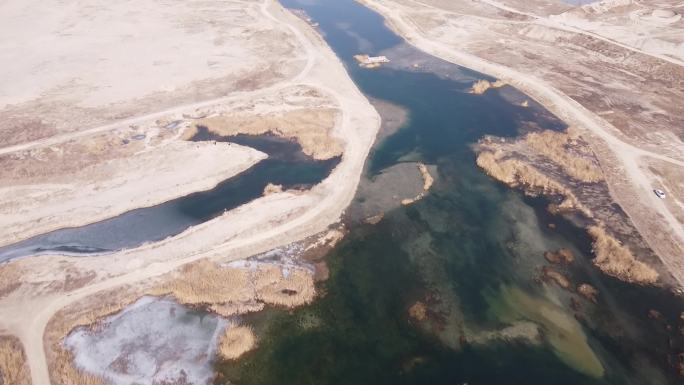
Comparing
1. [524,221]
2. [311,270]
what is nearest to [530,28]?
[524,221]

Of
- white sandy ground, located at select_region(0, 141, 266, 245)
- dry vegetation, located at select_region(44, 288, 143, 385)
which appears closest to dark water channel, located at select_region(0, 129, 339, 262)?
white sandy ground, located at select_region(0, 141, 266, 245)

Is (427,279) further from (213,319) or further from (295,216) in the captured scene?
(213,319)

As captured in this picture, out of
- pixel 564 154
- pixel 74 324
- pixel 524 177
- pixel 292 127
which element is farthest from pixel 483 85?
pixel 74 324

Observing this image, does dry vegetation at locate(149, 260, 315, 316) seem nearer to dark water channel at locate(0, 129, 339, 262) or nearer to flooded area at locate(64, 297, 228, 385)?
flooded area at locate(64, 297, 228, 385)

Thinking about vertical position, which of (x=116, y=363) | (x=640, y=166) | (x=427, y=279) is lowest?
(x=116, y=363)

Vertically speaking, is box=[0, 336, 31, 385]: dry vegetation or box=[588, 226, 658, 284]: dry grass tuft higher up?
box=[588, 226, 658, 284]: dry grass tuft
